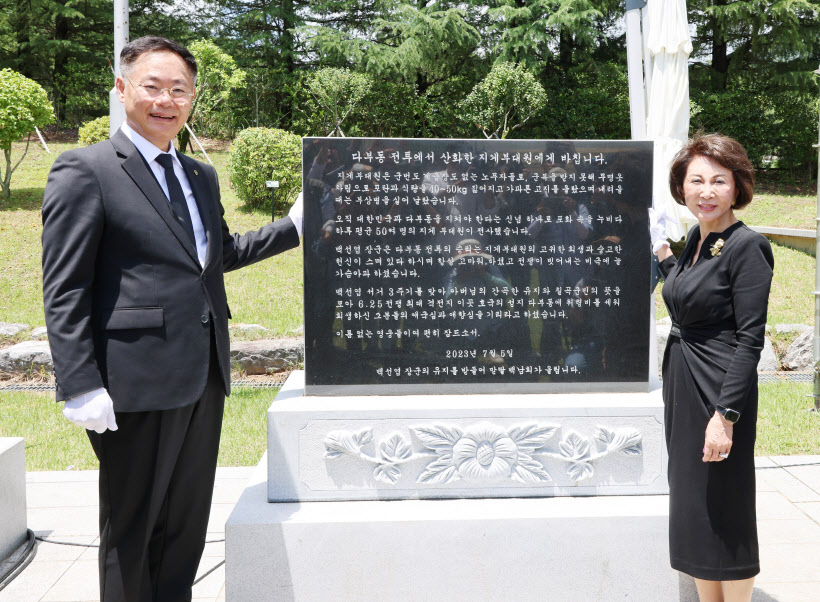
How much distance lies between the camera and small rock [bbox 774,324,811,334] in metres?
7.67

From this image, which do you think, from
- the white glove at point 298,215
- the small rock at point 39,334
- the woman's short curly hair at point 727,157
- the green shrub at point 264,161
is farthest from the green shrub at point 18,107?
the woman's short curly hair at point 727,157

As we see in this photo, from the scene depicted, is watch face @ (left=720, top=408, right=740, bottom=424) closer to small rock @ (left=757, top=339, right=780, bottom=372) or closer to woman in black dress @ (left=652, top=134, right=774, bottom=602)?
woman in black dress @ (left=652, top=134, right=774, bottom=602)

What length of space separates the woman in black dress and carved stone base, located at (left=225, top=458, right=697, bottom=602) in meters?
0.29

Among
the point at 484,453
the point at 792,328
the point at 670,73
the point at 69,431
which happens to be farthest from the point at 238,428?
the point at 792,328

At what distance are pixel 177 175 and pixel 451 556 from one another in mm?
1645

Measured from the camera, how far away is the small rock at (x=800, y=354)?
7195mm

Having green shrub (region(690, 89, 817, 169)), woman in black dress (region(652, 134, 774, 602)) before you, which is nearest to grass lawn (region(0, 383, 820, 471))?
→ woman in black dress (region(652, 134, 774, 602))

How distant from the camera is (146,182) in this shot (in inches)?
91.4

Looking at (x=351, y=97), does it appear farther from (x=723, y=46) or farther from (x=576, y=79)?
(x=723, y=46)

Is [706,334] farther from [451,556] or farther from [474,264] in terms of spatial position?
[451,556]

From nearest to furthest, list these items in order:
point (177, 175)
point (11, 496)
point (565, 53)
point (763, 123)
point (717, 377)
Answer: point (717, 377) → point (177, 175) → point (11, 496) → point (763, 123) → point (565, 53)

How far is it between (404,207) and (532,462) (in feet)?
3.61

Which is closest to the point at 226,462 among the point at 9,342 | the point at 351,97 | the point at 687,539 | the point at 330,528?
the point at 330,528

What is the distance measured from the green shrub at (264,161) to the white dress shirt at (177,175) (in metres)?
9.36
